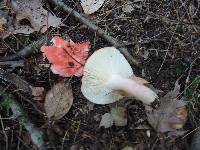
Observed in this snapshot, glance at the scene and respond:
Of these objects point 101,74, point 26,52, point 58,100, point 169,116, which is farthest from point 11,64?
point 169,116

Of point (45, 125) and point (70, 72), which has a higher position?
point (70, 72)

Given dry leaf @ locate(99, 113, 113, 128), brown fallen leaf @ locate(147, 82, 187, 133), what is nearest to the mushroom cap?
dry leaf @ locate(99, 113, 113, 128)

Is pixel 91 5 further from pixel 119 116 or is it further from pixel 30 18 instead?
pixel 119 116

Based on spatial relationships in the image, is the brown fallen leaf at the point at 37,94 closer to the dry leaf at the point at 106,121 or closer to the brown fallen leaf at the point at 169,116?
the dry leaf at the point at 106,121

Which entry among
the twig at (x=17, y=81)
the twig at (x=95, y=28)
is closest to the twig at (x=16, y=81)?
the twig at (x=17, y=81)

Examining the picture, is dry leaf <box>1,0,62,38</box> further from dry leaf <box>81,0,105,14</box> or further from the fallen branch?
the fallen branch

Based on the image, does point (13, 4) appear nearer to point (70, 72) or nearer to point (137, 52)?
point (70, 72)

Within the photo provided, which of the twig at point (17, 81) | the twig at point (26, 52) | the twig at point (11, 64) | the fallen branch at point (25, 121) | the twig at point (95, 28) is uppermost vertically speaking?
the twig at point (95, 28)

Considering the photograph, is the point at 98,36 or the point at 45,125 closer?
the point at 45,125

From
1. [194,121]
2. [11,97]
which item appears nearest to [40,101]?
[11,97]
